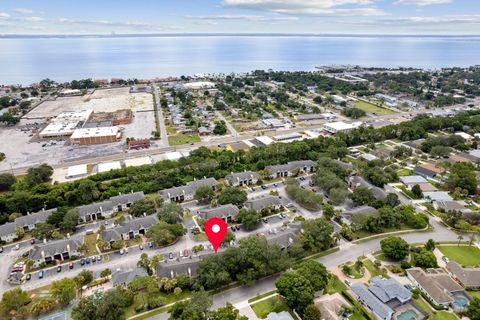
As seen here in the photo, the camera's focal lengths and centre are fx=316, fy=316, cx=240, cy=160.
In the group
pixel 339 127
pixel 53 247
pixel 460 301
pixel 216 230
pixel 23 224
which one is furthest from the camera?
pixel 339 127

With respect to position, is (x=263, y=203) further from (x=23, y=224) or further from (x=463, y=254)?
(x=23, y=224)

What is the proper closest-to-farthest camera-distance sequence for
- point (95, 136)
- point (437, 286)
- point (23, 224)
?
point (437, 286) → point (23, 224) → point (95, 136)

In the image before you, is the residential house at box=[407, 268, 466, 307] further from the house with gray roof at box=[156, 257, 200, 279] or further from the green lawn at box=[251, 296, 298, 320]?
the house with gray roof at box=[156, 257, 200, 279]

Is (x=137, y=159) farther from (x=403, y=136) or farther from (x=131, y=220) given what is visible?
(x=403, y=136)

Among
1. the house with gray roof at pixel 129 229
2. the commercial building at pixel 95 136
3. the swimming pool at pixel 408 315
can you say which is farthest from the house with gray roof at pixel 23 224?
the swimming pool at pixel 408 315

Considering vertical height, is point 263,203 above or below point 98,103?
above

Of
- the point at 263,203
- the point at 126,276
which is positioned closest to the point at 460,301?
the point at 263,203

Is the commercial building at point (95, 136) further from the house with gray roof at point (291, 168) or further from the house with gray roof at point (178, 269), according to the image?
the house with gray roof at point (178, 269)
